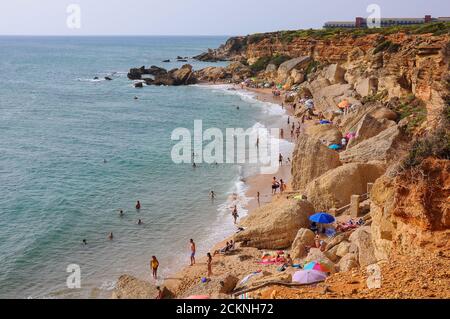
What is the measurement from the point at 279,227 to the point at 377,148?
7.59 metres

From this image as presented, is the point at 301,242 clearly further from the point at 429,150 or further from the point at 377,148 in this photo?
the point at 377,148

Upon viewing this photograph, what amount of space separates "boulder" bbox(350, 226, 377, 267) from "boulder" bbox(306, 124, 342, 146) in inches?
576

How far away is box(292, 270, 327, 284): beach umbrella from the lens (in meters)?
11.7

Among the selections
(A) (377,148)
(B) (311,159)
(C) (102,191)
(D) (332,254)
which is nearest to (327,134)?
(A) (377,148)

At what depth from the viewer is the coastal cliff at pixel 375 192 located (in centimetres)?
923

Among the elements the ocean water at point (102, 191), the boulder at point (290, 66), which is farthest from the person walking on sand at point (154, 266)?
the boulder at point (290, 66)

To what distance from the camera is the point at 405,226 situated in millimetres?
10719

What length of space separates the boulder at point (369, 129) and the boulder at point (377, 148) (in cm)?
203

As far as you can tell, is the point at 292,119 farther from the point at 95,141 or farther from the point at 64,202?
the point at 64,202

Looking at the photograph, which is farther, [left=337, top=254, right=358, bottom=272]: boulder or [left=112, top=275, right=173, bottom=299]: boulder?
[left=112, top=275, right=173, bottom=299]: boulder

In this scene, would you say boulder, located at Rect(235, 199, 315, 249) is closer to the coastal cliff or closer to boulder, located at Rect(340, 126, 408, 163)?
the coastal cliff

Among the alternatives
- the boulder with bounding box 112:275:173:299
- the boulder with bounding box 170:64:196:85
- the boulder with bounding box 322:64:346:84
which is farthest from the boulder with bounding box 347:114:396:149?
the boulder with bounding box 170:64:196:85
